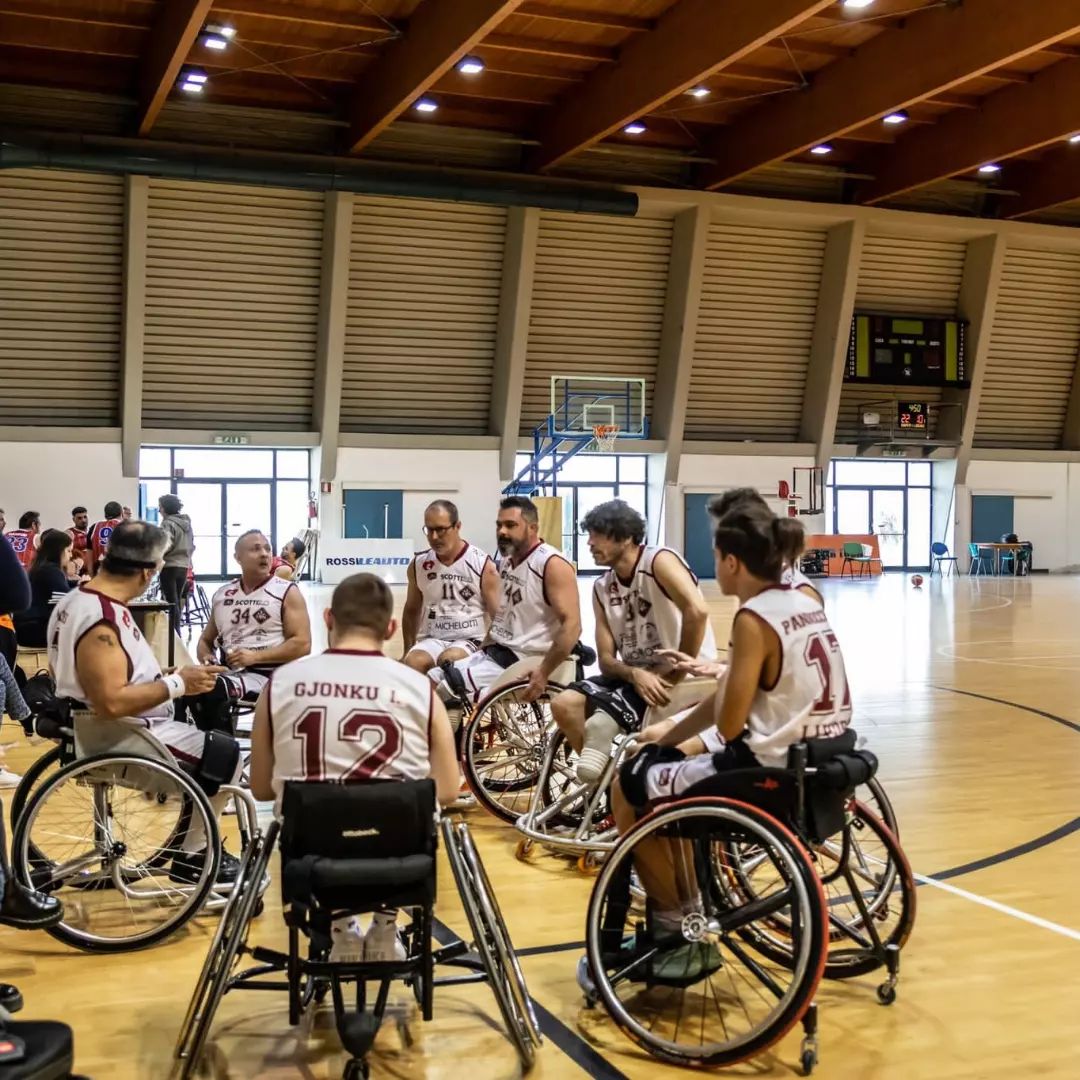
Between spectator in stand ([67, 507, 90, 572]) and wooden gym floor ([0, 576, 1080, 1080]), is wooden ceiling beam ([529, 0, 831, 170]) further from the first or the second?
wooden gym floor ([0, 576, 1080, 1080])

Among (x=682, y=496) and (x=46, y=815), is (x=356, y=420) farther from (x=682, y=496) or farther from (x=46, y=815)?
(x=46, y=815)

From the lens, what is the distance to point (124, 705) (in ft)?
12.4

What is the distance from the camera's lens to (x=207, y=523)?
2227 centimetres

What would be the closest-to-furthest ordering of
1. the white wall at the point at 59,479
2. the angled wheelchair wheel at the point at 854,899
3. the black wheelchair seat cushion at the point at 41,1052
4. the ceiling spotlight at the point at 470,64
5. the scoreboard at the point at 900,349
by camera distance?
the black wheelchair seat cushion at the point at 41,1052
the angled wheelchair wheel at the point at 854,899
the ceiling spotlight at the point at 470,64
the white wall at the point at 59,479
the scoreboard at the point at 900,349

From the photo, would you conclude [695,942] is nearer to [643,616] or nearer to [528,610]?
A: [643,616]

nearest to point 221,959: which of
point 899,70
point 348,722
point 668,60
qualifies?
point 348,722

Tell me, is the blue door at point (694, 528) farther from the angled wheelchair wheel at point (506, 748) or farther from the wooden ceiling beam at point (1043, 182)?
the angled wheelchair wheel at point (506, 748)

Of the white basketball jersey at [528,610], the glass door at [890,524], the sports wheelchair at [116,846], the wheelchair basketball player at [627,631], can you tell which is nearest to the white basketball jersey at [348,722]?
the sports wheelchair at [116,846]

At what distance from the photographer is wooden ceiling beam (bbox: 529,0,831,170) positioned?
1342 cm

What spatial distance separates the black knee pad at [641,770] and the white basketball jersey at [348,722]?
0.69 meters

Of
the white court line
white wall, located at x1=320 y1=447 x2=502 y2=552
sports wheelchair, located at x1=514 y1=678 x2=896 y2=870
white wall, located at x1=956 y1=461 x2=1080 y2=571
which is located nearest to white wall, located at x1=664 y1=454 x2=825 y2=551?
white wall, located at x1=320 y1=447 x2=502 y2=552

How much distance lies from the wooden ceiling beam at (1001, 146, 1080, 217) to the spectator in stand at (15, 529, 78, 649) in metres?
19.9

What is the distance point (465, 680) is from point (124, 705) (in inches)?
82.0

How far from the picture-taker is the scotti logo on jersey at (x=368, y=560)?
21.4 meters
